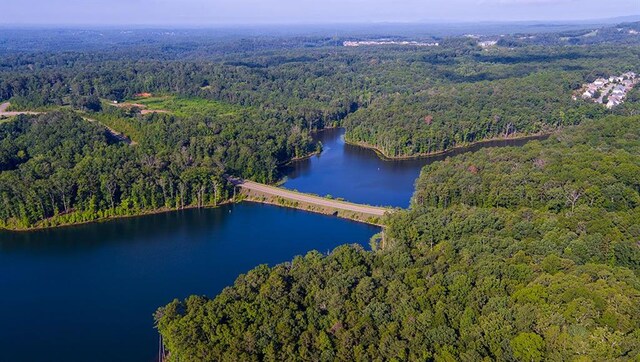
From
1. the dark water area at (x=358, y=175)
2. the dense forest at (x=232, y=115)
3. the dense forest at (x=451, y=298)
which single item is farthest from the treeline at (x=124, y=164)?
the dense forest at (x=451, y=298)

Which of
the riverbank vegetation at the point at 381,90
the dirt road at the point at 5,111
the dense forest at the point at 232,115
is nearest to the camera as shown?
the dense forest at the point at 232,115

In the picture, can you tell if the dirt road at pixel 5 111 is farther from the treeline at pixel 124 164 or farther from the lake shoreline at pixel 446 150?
the lake shoreline at pixel 446 150

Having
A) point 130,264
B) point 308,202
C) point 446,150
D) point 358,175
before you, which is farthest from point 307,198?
point 446,150

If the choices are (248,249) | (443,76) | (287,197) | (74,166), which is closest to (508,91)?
(443,76)

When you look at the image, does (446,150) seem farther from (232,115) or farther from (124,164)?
(124,164)

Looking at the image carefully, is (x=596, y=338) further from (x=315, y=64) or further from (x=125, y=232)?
(x=315, y=64)
